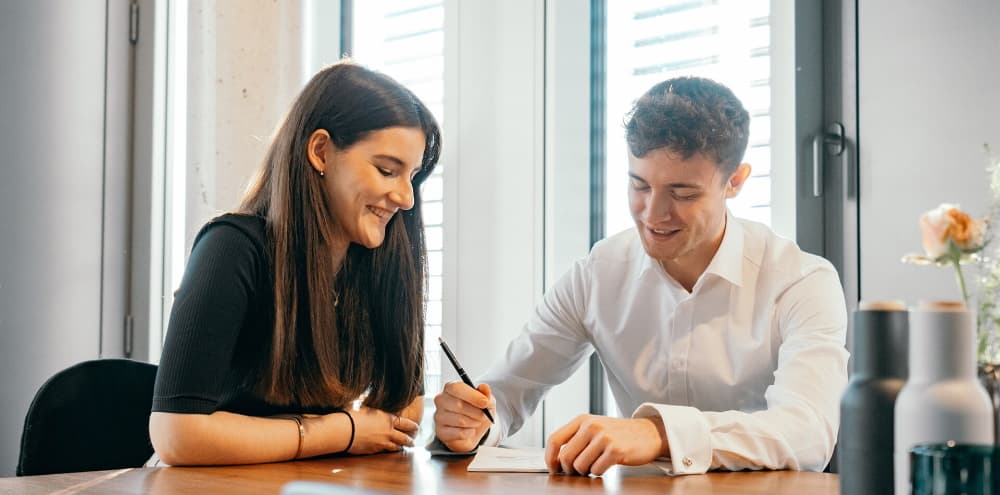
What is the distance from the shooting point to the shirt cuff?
4.85 ft

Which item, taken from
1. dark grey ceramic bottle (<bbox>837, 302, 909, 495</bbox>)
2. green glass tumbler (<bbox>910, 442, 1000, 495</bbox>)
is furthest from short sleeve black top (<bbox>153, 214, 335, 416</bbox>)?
green glass tumbler (<bbox>910, 442, 1000, 495</bbox>)

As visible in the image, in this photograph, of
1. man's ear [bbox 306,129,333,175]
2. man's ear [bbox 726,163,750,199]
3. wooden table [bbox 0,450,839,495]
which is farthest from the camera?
man's ear [bbox 726,163,750,199]

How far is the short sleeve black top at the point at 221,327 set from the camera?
5.29 ft

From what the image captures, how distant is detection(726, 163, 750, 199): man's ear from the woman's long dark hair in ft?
1.89

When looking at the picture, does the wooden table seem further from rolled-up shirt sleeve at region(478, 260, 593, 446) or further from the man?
rolled-up shirt sleeve at region(478, 260, 593, 446)

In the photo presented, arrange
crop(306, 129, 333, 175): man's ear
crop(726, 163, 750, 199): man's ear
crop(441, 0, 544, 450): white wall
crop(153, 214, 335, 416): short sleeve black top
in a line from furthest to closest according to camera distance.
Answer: crop(441, 0, 544, 450): white wall, crop(726, 163, 750, 199): man's ear, crop(306, 129, 333, 175): man's ear, crop(153, 214, 335, 416): short sleeve black top

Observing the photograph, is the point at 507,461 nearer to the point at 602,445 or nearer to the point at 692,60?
the point at 602,445

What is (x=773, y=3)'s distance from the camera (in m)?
2.25

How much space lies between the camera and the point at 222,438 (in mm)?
1583

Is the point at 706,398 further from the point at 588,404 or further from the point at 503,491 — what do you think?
the point at 503,491

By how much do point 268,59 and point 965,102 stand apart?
2.05 m

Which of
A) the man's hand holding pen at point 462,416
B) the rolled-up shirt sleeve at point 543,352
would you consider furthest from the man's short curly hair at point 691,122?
the man's hand holding pen at point 462,416

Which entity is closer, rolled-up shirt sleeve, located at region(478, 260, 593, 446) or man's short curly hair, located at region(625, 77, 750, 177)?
man's short curly hair, located at region(625, 77, 750, 177)

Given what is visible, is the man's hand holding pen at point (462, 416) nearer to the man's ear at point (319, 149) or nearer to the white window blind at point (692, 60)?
the man's ear at point (319, 149)
